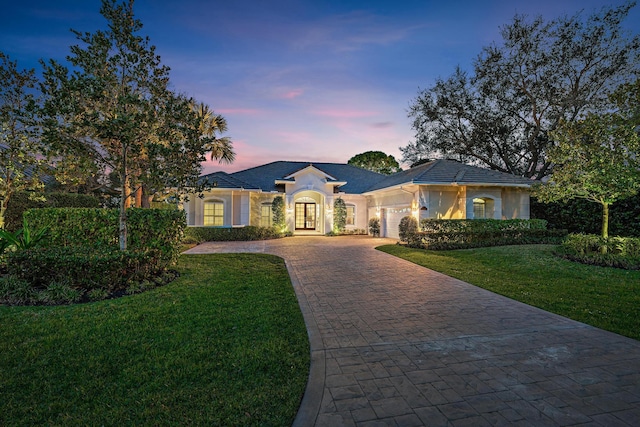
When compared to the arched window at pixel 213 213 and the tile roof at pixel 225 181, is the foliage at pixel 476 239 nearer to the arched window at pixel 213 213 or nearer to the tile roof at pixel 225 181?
the tile roof at pixel 225 181

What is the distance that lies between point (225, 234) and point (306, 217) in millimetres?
7664

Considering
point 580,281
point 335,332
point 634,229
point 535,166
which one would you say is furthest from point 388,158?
point 335,332

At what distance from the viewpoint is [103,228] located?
781 centimetres

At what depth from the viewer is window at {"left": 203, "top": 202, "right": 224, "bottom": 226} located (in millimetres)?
19438

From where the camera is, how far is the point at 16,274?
6441 mm

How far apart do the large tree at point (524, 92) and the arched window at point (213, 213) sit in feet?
61.1

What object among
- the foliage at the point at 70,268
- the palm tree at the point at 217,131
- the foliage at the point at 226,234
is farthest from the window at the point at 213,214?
the foliage at the point at 70,268

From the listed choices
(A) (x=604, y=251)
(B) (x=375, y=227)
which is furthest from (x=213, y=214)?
(A) (x=604, y=251)

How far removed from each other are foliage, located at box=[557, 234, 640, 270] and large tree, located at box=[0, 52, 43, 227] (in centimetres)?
1625

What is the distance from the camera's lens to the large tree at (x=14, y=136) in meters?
8.74

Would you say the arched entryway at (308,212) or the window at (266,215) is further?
the arched entryway at (308,212)

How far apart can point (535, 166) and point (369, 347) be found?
2788cm

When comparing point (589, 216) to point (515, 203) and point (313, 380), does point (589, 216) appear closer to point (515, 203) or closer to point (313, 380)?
point (515, 203)

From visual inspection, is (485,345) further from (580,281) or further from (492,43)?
(492,43)
